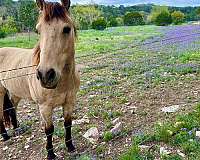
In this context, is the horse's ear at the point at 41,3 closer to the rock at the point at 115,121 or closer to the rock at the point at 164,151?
the rock at the point at 164,151

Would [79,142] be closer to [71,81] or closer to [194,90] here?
[71,81]

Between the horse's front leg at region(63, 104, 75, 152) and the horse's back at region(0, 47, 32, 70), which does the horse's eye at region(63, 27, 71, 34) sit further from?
the horse's back at region(0, 47, 32, 70)

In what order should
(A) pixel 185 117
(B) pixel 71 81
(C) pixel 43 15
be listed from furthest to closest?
(A) pixel 185 117 → (B) pixel 71 81 → (C) pixel 43 15

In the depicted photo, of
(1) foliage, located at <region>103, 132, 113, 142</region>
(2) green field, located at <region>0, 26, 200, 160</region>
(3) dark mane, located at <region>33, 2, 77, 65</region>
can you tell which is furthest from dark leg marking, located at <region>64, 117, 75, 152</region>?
(3) dark mane, located at <region>33, 2, 77, 65</region>

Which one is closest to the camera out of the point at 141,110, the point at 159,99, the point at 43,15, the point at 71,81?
the point at 43,15

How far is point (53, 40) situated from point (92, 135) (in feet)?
7.73

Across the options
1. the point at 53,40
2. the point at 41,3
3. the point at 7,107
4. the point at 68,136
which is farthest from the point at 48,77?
the point at 7,107

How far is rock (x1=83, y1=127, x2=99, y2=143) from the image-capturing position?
656 cm

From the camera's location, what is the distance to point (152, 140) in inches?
232

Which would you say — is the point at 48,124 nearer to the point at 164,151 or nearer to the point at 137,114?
the point at 164,151

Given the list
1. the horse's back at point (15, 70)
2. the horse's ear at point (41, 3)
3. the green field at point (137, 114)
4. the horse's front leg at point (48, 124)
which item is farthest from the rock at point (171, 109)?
the horse's ear at point (41, 3)

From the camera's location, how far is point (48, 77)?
4.69 metres

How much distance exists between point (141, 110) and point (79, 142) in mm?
1522

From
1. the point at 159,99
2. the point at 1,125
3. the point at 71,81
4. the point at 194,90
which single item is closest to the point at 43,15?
the point at 71,81
